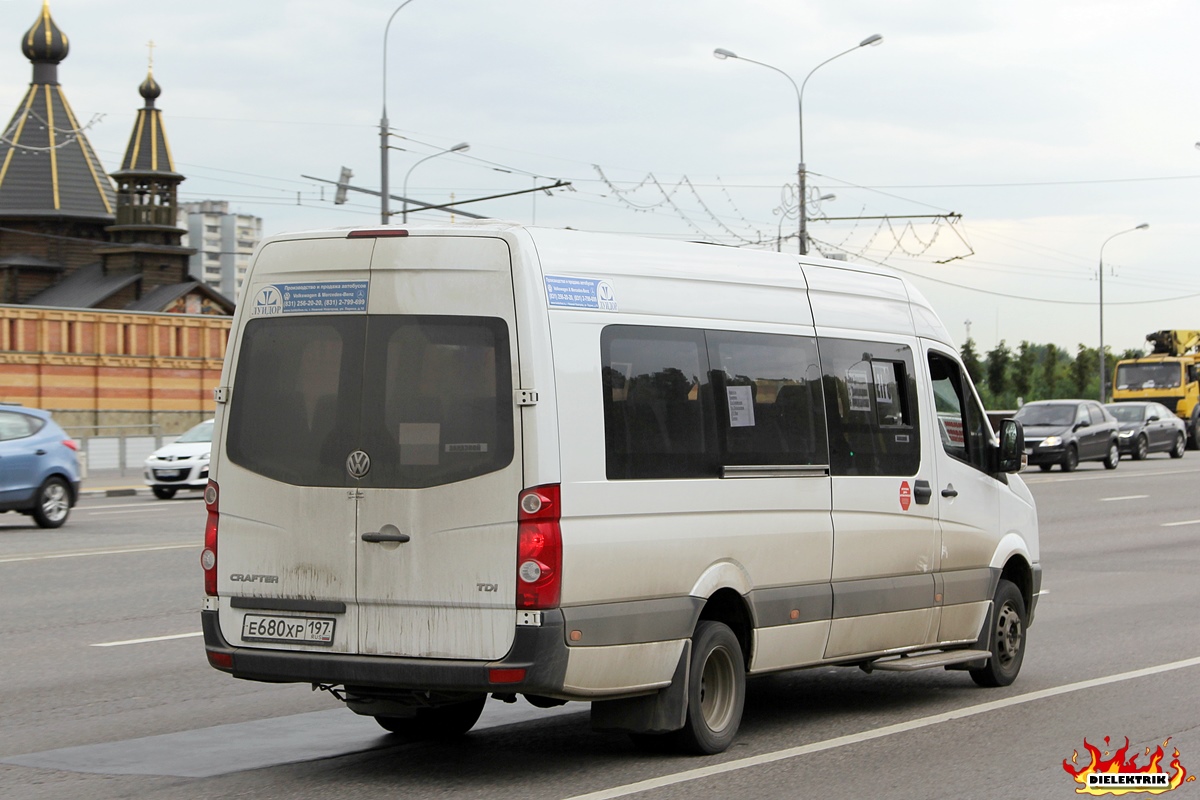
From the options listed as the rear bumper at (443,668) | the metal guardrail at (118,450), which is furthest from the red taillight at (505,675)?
the metal guardrail at (118,450)

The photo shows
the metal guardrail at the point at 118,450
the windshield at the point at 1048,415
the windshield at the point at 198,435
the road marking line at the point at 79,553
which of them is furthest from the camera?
the metal guardrail at the point at 118,450

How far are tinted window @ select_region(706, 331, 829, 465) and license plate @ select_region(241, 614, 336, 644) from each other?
1.94 m

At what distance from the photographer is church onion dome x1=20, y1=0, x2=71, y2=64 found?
107750 mm

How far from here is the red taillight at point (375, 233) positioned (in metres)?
6.81

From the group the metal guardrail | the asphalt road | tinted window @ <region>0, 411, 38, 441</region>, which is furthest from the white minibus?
the metal guardrail

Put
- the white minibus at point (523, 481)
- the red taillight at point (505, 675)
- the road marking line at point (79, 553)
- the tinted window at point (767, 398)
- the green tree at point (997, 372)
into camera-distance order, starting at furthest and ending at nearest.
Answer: the green tree at point (997, 372) < the road marking line at point (79, 553) < the tinted window at point (767, 398) < the white minibus at point (523, 481) < the red taillight at point (505, 675)

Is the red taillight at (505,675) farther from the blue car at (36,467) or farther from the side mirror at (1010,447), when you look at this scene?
the blue car at (36,467)

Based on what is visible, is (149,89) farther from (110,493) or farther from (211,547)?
(211,547)

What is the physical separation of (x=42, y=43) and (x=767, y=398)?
360 feet

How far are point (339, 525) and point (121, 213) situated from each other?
105 meters

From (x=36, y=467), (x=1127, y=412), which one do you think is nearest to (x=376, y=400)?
(x=36, y=467)

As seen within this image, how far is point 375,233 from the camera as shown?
22.5 feet

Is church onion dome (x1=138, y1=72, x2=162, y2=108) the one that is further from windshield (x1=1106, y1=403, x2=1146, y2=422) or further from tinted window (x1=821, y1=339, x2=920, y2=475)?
tinted window (x1=821, y1=339, x2=920, y2=475)

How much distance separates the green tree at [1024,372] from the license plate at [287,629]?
7746cm
